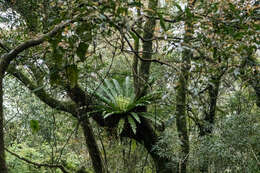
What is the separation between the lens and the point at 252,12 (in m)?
1.75

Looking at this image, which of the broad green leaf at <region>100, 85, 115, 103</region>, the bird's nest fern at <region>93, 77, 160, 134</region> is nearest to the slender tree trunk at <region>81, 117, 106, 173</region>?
the bird's nest fern at <region>93, 77, 160, 134</region>

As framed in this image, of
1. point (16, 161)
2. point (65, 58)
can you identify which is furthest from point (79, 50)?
point (16, 161)

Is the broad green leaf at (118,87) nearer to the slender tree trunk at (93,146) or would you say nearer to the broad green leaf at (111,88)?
the broad green leaf at (111,88)

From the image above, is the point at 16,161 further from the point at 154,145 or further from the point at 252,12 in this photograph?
the point at 252,12

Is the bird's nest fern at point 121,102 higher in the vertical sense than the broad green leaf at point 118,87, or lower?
lower

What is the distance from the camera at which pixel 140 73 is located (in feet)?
11.5

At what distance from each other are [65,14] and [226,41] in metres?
1.12


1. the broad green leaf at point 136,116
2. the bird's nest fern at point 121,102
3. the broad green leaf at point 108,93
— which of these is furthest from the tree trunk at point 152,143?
the broad green leaf at point 108,93

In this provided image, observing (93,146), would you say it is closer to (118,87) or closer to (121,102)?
(121,102)

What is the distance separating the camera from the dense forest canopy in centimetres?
119

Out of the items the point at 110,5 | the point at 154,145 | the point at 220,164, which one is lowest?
the point at 220,164

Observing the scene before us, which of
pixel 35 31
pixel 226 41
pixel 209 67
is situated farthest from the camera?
pixel 35 31

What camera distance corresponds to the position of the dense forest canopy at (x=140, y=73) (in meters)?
1.19

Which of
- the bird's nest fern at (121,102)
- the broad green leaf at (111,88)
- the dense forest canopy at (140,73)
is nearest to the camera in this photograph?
the dense forest canopy at (140,73)
